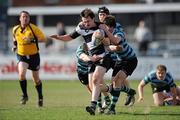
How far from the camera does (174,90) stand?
19.1 meters

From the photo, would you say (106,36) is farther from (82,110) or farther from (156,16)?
(156,16)

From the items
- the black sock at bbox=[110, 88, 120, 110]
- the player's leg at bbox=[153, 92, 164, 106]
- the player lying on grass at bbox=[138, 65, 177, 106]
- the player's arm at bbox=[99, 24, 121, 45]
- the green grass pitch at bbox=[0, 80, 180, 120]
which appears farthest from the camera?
the player's leg at bbox=[153, 92, 164, 106]

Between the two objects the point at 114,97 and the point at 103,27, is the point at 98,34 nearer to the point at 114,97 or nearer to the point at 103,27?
the point at 103,27

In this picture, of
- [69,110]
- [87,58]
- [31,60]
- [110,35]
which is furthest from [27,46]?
[110,35]

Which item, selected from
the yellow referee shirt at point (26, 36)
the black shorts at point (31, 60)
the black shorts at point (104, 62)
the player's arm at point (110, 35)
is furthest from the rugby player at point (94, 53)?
the black shorts at point (31, 60)

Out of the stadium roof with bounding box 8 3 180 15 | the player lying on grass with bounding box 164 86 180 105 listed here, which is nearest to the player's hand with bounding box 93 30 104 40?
the player lying on grass with bounding box 164 86 180 105

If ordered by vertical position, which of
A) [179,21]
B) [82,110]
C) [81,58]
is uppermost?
[179,21]

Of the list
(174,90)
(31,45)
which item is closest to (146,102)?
(174,90)

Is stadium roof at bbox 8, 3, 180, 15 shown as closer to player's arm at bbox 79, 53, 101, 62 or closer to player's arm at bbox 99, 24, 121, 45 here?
player's arm at bbox 79, 53, 101, 62

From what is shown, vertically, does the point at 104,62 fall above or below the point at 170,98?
above

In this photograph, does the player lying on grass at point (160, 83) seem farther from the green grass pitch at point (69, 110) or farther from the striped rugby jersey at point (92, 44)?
the striped rugby jersey at point (92, 44)

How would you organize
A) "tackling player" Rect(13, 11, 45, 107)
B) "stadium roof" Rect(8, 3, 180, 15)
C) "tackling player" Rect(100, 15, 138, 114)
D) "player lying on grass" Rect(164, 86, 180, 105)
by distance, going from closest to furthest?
"tackling player" Rect(100, 15, 138, 114)
"tackling player" Rect(13, 11, 45, 107)
"player lying on grass" Rect(164, 86, 180, 105)
"stadium roof" Rect(8, 3, 180, 15)

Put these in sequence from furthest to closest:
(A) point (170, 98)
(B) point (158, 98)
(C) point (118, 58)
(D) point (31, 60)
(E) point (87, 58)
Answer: (A) point (170, 98) < (B) point (158, 98) < (D) point (31, 60) < (C) point (118, 58) < (E) point (87, 58)

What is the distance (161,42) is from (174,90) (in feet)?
69.4
